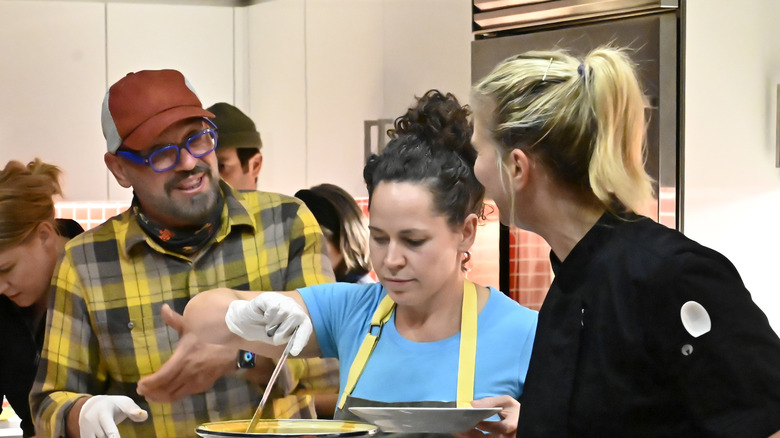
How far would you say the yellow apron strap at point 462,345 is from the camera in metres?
1.58

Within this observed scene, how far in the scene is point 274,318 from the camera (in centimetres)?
163

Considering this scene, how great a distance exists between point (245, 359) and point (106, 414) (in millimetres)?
308

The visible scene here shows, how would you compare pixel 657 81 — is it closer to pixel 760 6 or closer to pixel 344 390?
pixel 760 6

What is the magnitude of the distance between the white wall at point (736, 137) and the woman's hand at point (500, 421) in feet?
3.69

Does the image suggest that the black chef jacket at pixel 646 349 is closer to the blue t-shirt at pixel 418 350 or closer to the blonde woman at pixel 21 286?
the blue t-shirt at pixel 418 350

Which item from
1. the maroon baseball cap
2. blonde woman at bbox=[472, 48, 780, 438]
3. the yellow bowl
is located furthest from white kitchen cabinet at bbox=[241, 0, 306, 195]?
blonde woman at bbox=[472, 48, 780, 438]

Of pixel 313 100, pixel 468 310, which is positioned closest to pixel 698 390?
pixel 468 310

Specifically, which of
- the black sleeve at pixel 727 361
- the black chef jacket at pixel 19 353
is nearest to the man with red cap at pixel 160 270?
the black chef jacket at pixel 19 353

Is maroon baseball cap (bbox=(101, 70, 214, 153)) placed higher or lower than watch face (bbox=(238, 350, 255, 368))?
higher

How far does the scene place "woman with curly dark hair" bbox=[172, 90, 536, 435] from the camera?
5.27 feet

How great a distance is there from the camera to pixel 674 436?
106cm

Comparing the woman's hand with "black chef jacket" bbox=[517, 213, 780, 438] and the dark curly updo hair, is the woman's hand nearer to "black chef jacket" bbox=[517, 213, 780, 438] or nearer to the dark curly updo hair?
"black chef jacket" bbox=[517, 213, 780, 438]

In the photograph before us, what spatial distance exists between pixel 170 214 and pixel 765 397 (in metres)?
1.48

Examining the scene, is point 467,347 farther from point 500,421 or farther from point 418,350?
point 500,421
